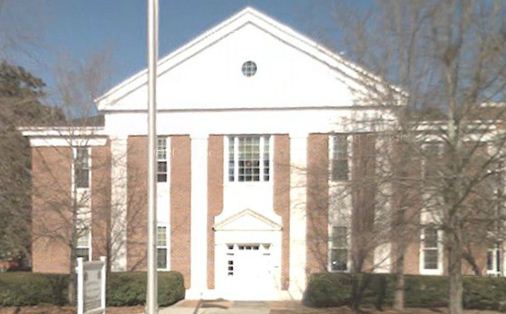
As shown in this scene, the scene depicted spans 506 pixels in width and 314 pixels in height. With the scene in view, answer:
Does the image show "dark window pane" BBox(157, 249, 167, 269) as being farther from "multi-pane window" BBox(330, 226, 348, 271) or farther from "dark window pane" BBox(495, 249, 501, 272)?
"dark window pane" BBox(495, 249, 501, 272)

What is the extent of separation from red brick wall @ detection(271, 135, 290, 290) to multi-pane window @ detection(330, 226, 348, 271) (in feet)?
5.98

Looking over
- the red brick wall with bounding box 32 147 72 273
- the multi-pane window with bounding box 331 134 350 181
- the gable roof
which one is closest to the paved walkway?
the red brick wall with bounding box 32 147 72 273

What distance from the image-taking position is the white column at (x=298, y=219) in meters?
24.2

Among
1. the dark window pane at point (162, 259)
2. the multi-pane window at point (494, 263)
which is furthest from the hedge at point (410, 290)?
the dark window pane at point (162, 259)

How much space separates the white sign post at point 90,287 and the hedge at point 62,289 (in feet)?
31.2

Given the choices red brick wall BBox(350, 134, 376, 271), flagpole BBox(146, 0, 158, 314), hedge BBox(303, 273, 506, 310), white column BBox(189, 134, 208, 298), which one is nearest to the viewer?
flagpole BBox(146, 0, 158, 314)

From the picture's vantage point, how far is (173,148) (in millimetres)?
25078

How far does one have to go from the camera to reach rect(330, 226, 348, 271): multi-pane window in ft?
78.9

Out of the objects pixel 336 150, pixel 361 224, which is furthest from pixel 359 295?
pixel 336 150

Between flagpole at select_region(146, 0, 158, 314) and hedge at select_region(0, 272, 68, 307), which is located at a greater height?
flagpole at select_region(146, 0, 158, 314)

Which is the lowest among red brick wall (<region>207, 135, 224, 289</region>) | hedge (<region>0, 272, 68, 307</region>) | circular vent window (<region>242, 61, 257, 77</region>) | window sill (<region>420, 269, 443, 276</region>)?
hedge (<region>0, 272, 68, 307</region>)

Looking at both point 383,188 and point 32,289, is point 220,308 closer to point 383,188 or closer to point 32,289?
point 32,289

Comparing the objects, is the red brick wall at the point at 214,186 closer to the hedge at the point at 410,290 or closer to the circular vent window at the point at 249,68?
the circular vent window at the point at 249,68

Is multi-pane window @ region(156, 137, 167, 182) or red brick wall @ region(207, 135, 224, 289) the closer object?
red brick wall @ region(207, 135, 224, 289)
